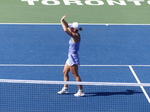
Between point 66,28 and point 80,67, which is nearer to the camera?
point 66,28

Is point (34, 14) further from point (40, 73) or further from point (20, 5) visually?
point (40, 73)

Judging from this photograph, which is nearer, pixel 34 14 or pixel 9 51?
pixel 9 51

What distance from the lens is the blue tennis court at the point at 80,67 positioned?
48.6 ft

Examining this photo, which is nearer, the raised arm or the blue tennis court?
the blue tennis court

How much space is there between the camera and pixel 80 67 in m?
18.8

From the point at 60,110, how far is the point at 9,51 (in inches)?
273

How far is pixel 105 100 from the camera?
15.3m

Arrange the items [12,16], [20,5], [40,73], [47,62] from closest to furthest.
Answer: [40,73] < [47,62] < [12,16] < [20,5]

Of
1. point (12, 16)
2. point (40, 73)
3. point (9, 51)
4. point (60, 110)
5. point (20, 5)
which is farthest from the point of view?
point (20, 5)

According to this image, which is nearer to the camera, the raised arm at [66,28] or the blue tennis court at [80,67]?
the blue tennis court at [80,67]

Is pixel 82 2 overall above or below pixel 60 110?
above

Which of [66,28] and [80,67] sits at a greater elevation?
[80,67]

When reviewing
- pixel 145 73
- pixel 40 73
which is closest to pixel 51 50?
pixel 40 73

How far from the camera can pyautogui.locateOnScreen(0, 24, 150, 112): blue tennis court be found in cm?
1480
